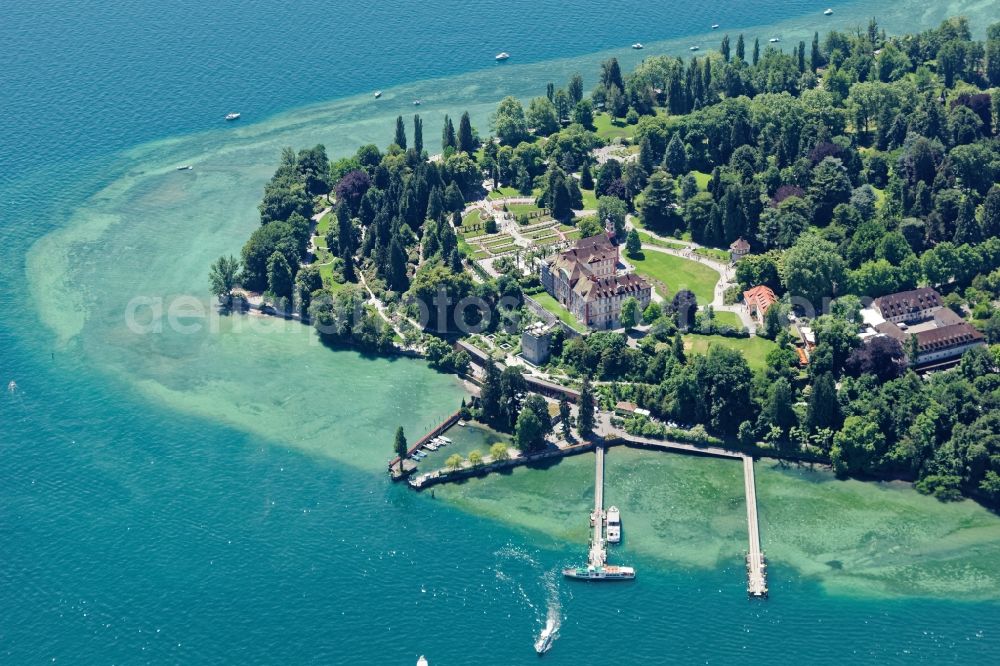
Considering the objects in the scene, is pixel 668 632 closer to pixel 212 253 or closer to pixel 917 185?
pixel 917 185

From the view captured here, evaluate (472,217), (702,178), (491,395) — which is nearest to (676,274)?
(702,178)

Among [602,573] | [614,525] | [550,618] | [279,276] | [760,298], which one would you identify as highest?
[279,276]

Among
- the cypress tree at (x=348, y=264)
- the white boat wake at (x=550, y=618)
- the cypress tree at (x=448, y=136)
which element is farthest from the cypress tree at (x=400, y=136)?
the white boat wake at (x=550, y=618)

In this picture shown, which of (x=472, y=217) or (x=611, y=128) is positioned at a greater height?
(x=611, y=128)

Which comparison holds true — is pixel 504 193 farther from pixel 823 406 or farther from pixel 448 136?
pixel 823 406

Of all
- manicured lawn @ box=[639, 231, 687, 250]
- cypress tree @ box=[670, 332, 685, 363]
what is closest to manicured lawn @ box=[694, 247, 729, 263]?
manicured lawn @ box=[639, 231, 687, 250]

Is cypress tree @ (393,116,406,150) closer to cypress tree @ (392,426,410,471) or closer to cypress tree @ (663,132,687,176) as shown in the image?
cypress tree @ (663,132,687,176)

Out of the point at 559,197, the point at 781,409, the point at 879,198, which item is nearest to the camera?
the point at 781,409
